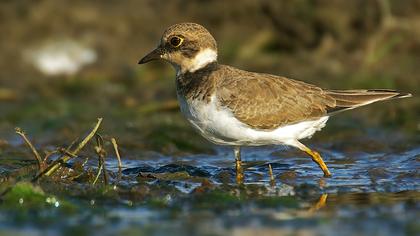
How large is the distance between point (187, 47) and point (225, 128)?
1212mm

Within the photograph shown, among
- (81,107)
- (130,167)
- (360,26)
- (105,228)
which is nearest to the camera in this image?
(105,228)

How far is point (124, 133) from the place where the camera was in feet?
41.7

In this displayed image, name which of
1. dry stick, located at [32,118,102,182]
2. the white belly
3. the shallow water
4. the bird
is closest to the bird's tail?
the bird

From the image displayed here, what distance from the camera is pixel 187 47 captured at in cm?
990

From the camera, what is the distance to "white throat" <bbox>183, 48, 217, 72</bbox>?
9867 mm

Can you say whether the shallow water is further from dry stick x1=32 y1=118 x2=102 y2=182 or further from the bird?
the bird

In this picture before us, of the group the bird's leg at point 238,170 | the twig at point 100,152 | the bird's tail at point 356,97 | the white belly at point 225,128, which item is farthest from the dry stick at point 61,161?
the bird's tail at point 356,97

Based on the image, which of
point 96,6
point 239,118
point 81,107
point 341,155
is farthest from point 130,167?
point 96,6

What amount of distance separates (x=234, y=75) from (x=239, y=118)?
1.85 feet

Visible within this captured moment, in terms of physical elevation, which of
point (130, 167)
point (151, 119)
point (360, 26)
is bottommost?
point (130, 167)

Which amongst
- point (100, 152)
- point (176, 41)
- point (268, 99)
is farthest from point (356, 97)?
point (100, 152)

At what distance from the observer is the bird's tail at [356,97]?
10.1m

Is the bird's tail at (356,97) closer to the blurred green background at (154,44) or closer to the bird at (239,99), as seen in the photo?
the bird at (239,99)

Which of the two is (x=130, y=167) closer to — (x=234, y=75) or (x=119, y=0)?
(x=234, y=75)
